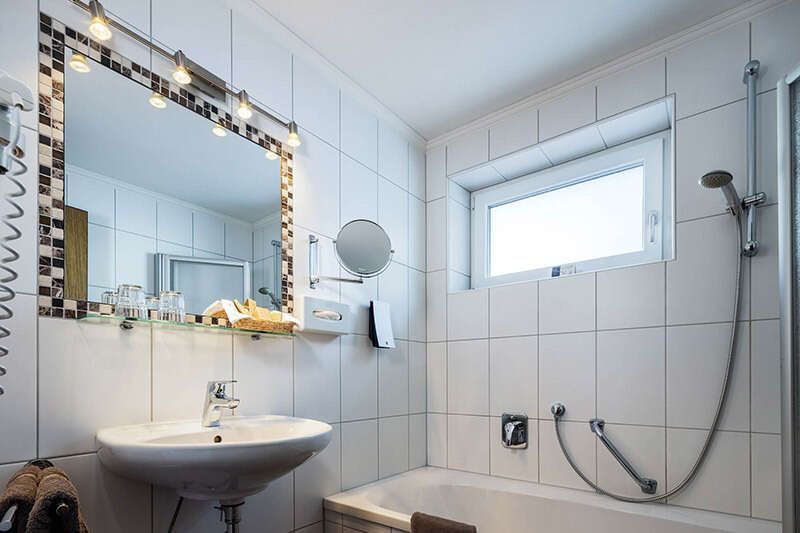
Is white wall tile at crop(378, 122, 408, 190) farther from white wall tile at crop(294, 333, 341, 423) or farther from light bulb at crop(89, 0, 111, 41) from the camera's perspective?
light bulb at crop(89, 0, 111, 41)

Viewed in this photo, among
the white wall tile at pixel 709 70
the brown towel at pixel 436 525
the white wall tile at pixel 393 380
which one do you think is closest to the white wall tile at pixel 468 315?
A: the white wall tile at pixel 393 380

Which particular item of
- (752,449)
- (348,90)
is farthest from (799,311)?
(348,90)

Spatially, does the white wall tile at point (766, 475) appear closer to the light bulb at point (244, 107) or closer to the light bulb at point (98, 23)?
the light bulb at point (244, 107)

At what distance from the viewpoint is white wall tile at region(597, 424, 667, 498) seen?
1.86 meters


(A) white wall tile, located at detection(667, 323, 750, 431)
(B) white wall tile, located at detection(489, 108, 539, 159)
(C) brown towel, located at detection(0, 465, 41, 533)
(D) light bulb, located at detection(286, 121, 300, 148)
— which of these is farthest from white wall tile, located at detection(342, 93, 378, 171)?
(C) brown towel, located at detection(0, 465, 41, 533)

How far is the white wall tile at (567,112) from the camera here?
7.25 ft

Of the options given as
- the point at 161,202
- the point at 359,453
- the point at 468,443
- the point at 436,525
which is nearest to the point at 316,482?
the point at 359,453

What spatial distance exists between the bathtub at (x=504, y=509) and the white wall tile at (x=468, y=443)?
0.16 feet

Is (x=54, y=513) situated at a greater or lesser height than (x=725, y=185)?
lesser

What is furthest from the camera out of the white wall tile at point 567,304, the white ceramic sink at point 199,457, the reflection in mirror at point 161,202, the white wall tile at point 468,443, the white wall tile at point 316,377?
the white wall tile at point 468,443

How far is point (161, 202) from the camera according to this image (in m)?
1.51

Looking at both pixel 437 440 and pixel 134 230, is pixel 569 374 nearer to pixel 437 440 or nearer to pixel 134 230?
pixel 437 440

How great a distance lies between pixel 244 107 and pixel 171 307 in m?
0.76

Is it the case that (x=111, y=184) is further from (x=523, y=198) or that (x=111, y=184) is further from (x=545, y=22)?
(x=523, y=198)
